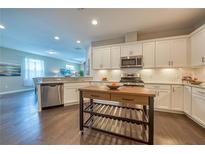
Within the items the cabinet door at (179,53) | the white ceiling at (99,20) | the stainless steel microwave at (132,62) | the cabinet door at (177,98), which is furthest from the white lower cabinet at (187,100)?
the white ceiling at (99,20)

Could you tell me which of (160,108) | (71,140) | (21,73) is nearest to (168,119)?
(160,108)

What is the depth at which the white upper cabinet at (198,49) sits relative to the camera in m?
2.76

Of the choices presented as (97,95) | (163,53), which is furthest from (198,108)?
(97,95)

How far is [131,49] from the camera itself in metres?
4.11

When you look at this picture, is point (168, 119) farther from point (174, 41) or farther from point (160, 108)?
point (174, 41)

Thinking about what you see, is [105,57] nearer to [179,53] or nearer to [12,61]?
[179,53]

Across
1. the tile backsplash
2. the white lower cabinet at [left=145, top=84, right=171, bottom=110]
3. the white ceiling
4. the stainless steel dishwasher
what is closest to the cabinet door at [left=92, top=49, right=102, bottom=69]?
the tile backsplash

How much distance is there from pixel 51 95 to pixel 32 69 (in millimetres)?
5924

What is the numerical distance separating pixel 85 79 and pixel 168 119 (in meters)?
3.29

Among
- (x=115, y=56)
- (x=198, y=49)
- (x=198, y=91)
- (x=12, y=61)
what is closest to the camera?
(x=198, y=91)

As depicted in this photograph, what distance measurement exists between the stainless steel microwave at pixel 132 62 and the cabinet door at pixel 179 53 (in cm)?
100

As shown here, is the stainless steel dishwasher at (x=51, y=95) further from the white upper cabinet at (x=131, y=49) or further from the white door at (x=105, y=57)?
the white upper cabinet at (x=131, y=49)

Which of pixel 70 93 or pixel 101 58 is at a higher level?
pixel 101 58
